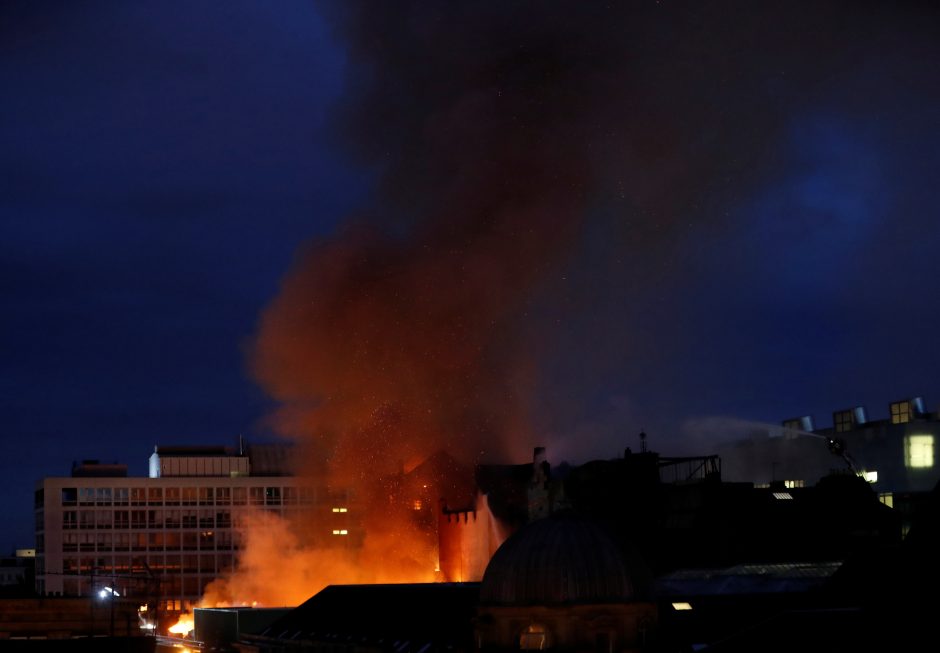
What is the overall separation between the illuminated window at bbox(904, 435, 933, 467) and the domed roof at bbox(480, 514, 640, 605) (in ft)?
312

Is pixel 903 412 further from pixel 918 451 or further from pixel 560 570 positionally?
pixel 560 570

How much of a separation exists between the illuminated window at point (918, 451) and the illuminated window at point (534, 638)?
330 feet

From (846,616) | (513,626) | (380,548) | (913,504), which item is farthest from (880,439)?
(846,616)

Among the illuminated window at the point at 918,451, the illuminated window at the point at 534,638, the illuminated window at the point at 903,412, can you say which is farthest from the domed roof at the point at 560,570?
the illuminated window at the point at 903,412

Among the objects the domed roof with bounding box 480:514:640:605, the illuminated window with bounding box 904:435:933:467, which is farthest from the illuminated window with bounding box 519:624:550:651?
the illuminated window with bounding box 904:435:933:467

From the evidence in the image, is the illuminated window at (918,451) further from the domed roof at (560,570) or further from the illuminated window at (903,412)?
the domed roof at (560,570)

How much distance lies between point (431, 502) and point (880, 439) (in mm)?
57698

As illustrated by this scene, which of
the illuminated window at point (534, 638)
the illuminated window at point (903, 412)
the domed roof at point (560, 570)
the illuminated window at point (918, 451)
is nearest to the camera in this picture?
the illuminated window at point (534, 638)

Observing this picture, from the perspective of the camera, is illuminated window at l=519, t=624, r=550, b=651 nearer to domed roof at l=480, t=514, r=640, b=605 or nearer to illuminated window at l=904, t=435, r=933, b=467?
domed roof at l=480, t=514, r=640, b=605

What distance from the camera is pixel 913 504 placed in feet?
578

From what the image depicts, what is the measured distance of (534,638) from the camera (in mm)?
103875

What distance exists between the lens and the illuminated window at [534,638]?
339 ft

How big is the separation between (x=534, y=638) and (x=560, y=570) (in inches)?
190

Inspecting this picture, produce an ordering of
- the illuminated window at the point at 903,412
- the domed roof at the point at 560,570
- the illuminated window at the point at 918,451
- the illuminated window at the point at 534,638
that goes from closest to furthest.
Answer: the illuminated window at the point at 534,638
the domed roof at the point at 560,570
the illuminated window at the point at 918,451
the illuminated window at the point at 903,412
